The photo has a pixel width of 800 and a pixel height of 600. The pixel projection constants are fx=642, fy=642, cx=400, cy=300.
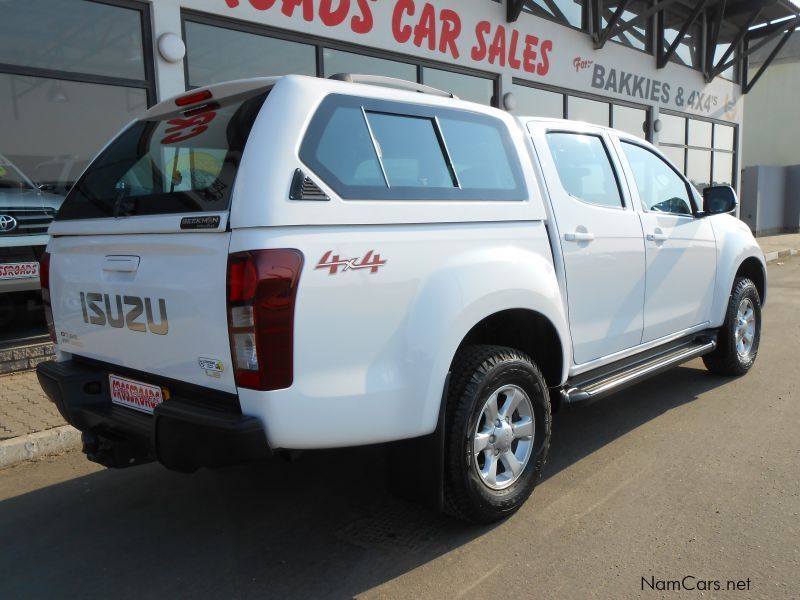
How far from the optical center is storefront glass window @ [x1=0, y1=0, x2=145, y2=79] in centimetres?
570

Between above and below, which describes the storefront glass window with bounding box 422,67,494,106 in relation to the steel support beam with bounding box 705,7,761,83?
below

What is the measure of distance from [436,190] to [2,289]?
473 centimetres

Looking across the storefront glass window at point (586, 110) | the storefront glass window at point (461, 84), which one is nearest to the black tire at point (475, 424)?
the storefront glass window at point (461, 84)

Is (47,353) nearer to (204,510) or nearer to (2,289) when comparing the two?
(2,289)

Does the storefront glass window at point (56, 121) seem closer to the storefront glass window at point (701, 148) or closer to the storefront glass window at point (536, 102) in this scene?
the storefront glass window at point (536, 102)

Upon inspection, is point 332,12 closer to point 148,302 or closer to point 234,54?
point 234,54

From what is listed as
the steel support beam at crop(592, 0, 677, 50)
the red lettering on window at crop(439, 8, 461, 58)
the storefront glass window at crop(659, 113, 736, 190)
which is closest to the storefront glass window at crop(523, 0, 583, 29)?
the steel support beam at crop(592, 0, 677, 50)

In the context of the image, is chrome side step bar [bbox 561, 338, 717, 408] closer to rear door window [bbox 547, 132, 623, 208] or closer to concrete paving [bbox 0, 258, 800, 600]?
concrete paving [bbox 0, 258, 800, 600]

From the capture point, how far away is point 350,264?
2.35 metres

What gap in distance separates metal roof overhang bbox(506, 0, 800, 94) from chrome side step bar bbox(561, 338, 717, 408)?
373 inches

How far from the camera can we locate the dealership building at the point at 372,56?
590cm

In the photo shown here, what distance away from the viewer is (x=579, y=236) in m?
3.40

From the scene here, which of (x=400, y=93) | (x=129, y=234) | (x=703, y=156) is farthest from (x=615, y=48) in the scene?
(x=129, y=234)

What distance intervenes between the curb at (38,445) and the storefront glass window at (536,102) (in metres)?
8.63
